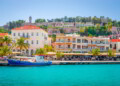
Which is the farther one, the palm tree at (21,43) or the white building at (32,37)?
the white building at (32,37)

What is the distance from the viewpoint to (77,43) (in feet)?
203

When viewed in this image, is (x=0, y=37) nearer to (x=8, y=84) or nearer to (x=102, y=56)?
(x=102, y=56)

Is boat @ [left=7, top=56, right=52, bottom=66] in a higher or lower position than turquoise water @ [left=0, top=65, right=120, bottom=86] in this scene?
higher

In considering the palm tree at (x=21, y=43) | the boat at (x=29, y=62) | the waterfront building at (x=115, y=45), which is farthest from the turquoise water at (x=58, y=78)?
the waterfront building at (x=115, y=45)

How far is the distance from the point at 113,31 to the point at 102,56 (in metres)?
78.2

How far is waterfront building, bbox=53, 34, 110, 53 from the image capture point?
6088 cm

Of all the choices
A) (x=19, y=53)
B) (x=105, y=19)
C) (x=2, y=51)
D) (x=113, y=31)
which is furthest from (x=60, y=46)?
(x=105, y=19)

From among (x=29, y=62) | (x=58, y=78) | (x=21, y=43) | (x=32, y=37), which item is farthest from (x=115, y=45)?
(x=58, y=78)

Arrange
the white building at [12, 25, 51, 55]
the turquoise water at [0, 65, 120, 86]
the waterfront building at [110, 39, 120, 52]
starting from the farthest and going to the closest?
1. the waterfront building at [110, 39, 120, 52]
2. the white building at [12, 25, 51, 55]
3. the turquoise water at [0, 65, 120, 86]

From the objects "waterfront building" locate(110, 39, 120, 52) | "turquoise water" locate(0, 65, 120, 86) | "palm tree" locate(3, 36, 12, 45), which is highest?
"palm tree" locate(3, 36, 12, 45)

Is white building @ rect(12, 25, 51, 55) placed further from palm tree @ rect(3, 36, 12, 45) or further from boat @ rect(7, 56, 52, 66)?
boat @ rect(7, 56, 52, 66)

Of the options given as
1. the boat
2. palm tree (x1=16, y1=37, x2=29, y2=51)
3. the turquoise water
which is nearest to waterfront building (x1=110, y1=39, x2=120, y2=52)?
the boat

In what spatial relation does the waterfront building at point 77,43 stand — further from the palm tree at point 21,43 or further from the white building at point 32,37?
the palm tree at point 21,43

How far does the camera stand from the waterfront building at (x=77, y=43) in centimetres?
6088
